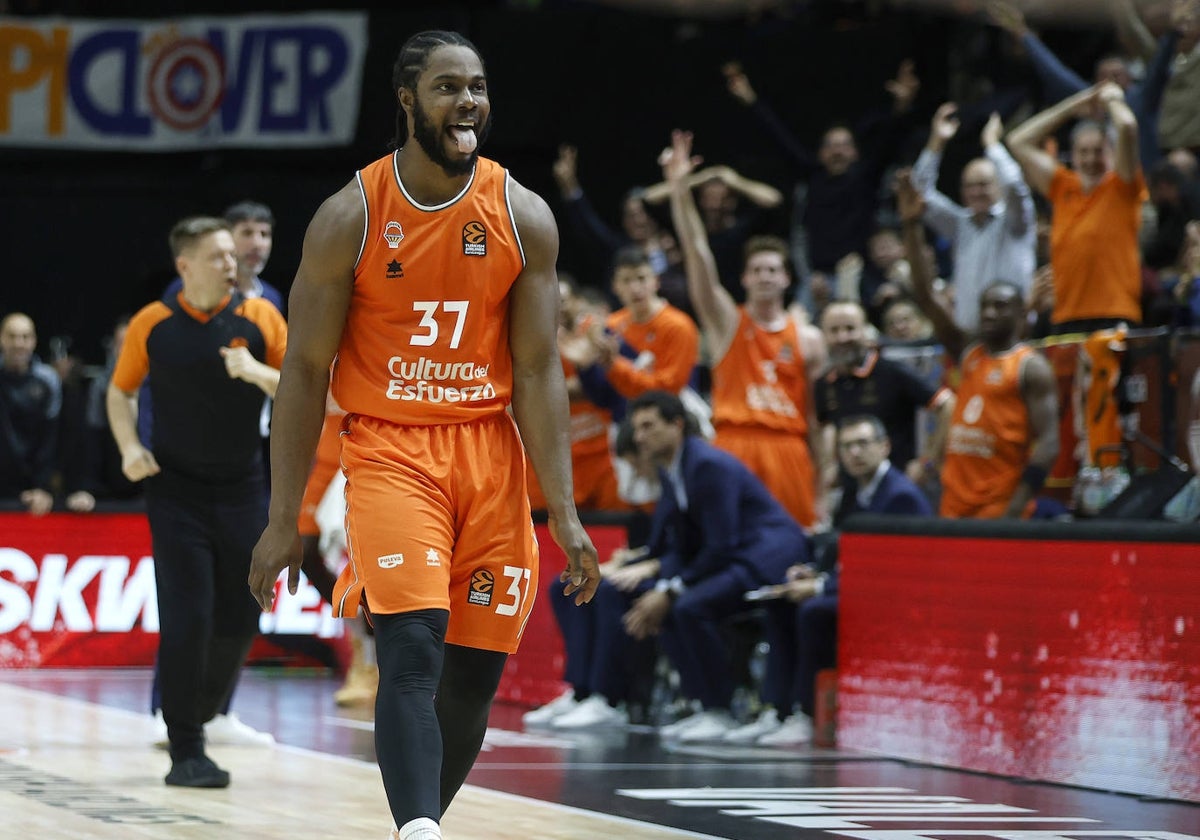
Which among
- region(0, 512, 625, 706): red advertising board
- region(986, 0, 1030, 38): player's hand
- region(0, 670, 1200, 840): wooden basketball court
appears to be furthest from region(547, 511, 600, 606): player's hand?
region(0, 512, 625, 706): red advertising board

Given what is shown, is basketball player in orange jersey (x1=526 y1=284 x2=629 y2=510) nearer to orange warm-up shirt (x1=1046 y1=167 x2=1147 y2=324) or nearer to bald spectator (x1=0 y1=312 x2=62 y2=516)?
orange warm-up shirt (x1=1046 y1=167 x2=1147 y2=324)

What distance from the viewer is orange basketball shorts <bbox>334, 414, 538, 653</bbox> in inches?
179

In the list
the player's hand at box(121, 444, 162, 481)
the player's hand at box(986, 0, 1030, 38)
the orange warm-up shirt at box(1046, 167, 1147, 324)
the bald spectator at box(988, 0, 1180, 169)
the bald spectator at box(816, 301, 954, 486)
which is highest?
the player's hand at box(986, 0, 1030, 38)

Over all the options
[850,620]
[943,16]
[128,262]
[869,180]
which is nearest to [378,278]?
[850,620]

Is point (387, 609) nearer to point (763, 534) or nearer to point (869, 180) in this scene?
point (763, 534)

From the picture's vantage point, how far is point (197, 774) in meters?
7.13

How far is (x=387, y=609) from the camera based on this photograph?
4512 millimetres

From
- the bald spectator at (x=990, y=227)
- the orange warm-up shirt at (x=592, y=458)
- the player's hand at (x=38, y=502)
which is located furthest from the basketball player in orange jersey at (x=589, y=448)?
the player's hand at (x=38, y=502)

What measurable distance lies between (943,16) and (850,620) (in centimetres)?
800

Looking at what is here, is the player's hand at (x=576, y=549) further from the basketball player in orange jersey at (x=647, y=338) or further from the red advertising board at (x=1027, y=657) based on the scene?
the basketball player in orange jersey at (x=647, y=338)

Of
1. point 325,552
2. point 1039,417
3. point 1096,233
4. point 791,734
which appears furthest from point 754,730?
point 1096,233

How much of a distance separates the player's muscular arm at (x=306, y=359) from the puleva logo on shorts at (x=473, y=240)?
25 cm

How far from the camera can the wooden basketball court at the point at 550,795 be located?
6227 mm

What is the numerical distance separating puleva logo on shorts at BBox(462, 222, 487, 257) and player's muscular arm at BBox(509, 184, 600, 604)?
0.49 ft
